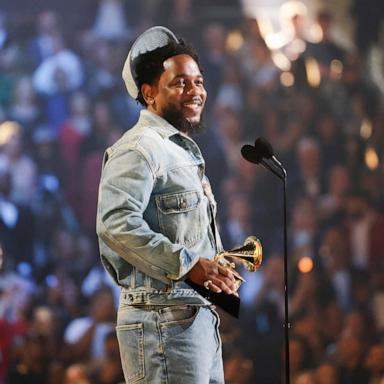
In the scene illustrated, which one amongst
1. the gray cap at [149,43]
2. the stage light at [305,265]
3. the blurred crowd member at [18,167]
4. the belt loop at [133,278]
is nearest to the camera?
the belt loop at [133,278]

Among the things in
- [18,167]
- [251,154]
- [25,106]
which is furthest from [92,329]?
[251,154]

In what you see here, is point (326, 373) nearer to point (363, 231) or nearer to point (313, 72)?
point (363, 231)

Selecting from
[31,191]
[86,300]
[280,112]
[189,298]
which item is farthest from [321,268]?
[189,298]

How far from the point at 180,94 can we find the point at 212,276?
1.81 ft

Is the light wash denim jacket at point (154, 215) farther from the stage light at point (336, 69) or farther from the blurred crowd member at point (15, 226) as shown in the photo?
the stage light at point (336, 69)

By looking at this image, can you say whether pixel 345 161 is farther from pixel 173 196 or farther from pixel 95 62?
pixel 173 196

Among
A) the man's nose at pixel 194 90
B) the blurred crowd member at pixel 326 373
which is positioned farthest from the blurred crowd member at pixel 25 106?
the man's nose at pixel 194 90

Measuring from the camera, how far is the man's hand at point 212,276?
7.27 feet

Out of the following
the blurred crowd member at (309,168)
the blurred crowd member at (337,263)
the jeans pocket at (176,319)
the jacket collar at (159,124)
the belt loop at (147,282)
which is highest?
the jacket collar at (159,124)

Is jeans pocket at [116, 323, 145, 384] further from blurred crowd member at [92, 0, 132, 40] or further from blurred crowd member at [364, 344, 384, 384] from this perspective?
blurred crowd member at [92, 0, 132, 40]

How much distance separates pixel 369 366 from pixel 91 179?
1913mm

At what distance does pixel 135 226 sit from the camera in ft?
7.27

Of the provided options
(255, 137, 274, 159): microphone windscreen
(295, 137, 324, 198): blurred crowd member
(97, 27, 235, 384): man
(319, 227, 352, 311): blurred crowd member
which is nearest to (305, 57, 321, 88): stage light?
(295, 137, 324, 198): blurred crowd member

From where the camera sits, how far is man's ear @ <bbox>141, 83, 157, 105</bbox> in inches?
99.9
